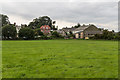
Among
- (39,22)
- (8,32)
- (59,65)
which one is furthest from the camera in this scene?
(39,22)

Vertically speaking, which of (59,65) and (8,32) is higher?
(8,32)

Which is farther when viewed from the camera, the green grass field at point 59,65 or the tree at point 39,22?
the tree at point 39,22

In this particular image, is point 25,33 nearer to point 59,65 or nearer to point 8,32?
point 8,32

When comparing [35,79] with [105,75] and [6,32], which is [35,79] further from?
[6,32]

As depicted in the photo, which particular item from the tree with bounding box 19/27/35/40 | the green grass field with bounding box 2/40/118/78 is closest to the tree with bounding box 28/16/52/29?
the tree with bounding box 19/27/35/40

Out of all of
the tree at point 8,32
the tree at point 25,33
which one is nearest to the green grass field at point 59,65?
the tree at point 8,32

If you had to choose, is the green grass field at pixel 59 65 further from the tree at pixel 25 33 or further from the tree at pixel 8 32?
the tree at pixel 25 33

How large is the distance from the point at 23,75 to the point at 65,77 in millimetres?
1530

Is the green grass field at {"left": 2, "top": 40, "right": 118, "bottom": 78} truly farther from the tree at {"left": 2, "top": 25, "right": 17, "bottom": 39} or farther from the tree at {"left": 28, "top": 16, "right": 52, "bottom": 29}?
the tree at {"left": 28, "top": 16, "right": 52, "bottom": 29}

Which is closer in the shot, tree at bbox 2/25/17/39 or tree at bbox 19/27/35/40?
tree at bbox 2/25/17/39

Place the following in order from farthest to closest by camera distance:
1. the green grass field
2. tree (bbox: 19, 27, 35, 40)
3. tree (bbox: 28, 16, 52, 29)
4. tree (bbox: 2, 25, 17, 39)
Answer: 1. tree (bbox: 28, 16, 52, 29)
2. tree (bbox: 19, 27, 35, 40)
3. tree (bbox: 2, 25, 17, 39)
4. the green grass field

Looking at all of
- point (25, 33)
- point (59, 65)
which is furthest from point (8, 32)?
point (59, 65)

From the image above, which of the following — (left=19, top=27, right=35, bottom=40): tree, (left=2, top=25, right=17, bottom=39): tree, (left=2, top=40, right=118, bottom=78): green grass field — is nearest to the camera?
(left=2, top=40, right=118, bottom=78): green grass field

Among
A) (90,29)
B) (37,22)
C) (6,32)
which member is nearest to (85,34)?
(90,29)
